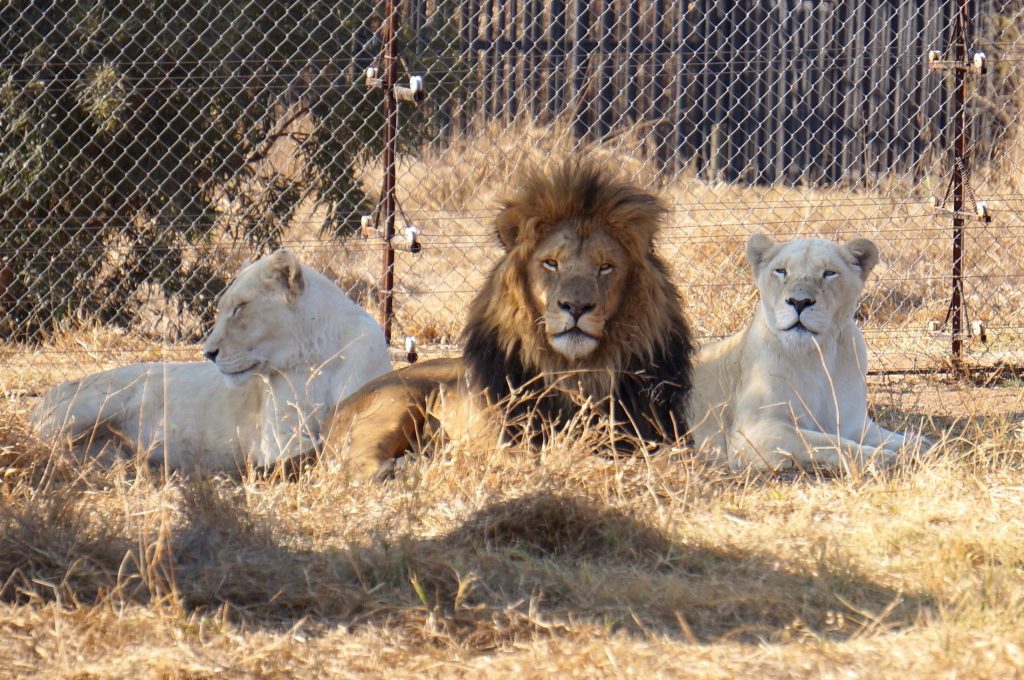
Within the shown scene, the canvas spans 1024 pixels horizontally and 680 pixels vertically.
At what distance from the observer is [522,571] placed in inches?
132

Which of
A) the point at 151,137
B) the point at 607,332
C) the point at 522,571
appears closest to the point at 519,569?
the point at 522,571

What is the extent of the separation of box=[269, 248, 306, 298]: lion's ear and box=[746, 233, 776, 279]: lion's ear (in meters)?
1.69

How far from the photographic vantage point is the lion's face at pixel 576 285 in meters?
4.25

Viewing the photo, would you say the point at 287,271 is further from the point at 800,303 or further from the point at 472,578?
the point at 472,578

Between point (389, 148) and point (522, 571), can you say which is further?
point (389, 148)

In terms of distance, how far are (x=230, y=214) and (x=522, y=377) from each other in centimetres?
418

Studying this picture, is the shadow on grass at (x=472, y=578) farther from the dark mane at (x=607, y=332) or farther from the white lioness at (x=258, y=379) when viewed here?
the white lioness at (x=258, y=379)

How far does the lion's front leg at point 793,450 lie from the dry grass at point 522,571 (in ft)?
0.75

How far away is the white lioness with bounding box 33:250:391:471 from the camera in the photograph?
5066mm

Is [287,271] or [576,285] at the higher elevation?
[576,285]

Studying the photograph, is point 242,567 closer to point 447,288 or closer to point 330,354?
point 330,354

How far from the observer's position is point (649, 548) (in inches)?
142

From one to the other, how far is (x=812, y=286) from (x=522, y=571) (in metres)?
2.03

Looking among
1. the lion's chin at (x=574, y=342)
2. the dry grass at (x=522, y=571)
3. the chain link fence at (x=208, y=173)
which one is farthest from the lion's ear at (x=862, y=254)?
the chain link fence at (x=208, y=173)
